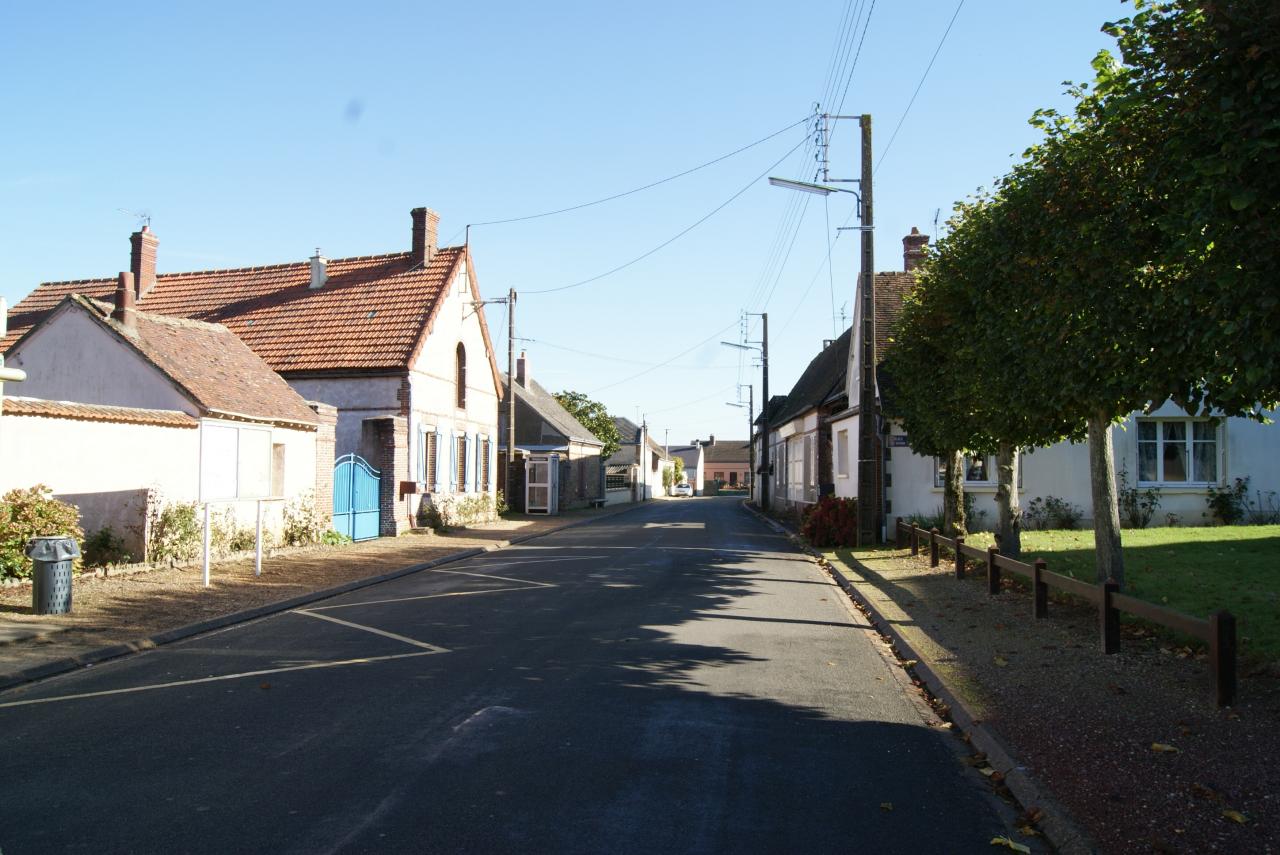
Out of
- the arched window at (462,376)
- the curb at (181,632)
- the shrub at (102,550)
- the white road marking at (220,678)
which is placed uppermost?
the arched window at (462,376)

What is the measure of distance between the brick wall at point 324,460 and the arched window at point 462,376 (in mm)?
8175

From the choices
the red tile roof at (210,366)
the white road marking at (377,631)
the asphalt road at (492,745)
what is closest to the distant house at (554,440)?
the red tile roof at (210,366)

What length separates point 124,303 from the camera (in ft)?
58.6

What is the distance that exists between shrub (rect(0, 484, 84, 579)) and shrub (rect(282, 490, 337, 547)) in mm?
6749

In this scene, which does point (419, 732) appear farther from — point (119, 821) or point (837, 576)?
point (837, 576)

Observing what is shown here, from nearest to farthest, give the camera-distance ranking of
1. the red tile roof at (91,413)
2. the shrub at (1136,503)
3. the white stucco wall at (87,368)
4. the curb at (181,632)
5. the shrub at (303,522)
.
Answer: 1. the curb at (181,632)
2. the red tile roof at (91,413)
3. the white stucco wall at (87,368)
4. the shrub at (303,522)
5. the shrub at (1136,503)

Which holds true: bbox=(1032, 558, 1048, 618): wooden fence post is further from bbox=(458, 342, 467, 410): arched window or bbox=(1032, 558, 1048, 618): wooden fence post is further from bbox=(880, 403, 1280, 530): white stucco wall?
bbox=(458, 342, 467, 410): arched window

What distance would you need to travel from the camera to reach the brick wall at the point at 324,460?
19984mm

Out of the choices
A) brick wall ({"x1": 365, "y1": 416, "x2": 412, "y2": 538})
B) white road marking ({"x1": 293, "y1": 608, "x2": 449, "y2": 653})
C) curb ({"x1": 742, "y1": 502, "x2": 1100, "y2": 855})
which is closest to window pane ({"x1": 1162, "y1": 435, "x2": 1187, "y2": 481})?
curb ({"x1": 742, "y1": 502, "x2": 1100, "y2": 855})

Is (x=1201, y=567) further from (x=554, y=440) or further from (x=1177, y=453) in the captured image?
(x=554, y=440)

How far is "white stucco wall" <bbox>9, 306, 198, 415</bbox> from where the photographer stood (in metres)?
17.1

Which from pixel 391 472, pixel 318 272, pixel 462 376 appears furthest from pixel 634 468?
pixel 391 472

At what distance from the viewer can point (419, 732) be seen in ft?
20.1

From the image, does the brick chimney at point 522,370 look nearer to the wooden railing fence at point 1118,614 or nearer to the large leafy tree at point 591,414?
the large leafy tree at point 591,414
